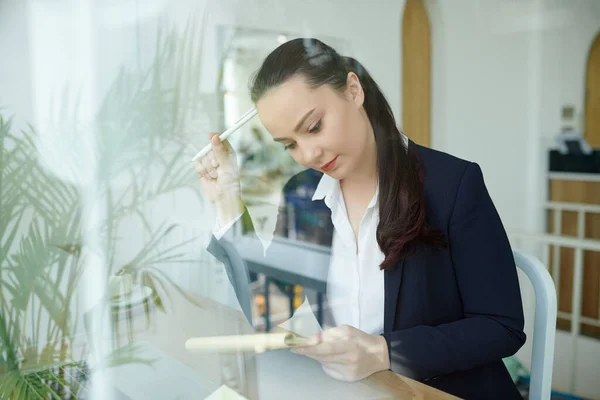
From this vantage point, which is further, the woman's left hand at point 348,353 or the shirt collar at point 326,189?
the shirt collar at point 326,189

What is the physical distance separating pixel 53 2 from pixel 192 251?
0.46m

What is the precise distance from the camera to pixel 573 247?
151cm

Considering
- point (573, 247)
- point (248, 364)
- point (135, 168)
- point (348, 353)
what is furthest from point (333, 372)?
point (573, 247)

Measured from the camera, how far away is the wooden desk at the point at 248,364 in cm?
81

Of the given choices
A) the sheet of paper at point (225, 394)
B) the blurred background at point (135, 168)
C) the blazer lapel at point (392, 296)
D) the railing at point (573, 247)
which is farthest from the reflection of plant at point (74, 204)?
the railing at point (573, 247)

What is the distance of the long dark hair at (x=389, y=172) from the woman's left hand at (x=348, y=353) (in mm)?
135

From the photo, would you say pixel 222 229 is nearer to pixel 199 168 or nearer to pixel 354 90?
pixel 199 168

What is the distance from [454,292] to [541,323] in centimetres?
18

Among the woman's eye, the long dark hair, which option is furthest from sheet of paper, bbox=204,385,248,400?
the woman's eye

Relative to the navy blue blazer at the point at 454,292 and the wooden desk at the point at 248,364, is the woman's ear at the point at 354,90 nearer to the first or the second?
the navy blue blazer at the point at 454,292

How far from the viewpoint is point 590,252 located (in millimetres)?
1574

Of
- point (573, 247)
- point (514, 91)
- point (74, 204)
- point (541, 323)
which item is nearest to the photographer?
point (74, 204)

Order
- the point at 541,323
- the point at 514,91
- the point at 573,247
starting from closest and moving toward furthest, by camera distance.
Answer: the point at 541,323
the point at 514,91
the point at 573,247

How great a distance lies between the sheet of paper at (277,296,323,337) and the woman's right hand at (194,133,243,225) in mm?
217
